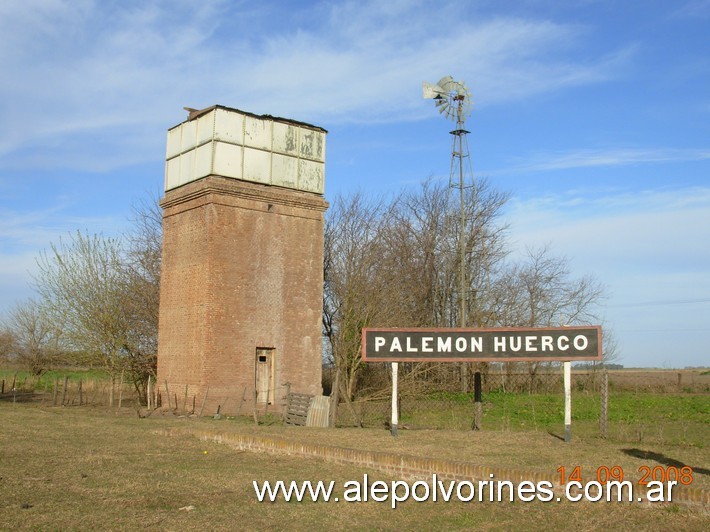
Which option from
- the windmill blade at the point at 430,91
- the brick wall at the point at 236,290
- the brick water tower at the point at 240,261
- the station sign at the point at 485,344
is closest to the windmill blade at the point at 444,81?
the windmill blade at the point at 430,91

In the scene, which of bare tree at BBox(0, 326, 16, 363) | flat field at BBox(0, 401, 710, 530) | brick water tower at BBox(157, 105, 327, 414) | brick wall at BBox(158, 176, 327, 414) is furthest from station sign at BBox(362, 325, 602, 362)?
bare tree at BBox(0, 326, 16, 363)

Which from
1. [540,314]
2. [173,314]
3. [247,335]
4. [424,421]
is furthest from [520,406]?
[540,314]

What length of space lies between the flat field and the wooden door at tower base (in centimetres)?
738

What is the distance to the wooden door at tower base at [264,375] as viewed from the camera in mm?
24031

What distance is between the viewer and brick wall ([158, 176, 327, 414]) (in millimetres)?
23047

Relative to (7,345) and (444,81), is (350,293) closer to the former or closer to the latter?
(444,81)

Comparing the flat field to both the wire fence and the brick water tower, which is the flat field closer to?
the wire fence

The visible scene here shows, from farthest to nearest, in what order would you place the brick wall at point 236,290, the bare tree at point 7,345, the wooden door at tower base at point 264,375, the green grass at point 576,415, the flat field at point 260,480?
the bare tree at point 7,345 < the wooden door at tower base at point 264,375 < the brick wall at point 236,290 < the green grass at point 576,415 < the flat field at point 260,480

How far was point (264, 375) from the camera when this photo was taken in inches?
951

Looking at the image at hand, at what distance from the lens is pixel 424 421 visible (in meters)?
20.3

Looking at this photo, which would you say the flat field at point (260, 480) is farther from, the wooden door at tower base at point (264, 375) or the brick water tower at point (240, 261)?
the wooden door at tower base at point (264, 375)

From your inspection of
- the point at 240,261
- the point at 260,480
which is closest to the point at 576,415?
the point at 240,261

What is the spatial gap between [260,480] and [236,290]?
43.9ft

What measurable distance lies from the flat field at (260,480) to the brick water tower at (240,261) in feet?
21.8
